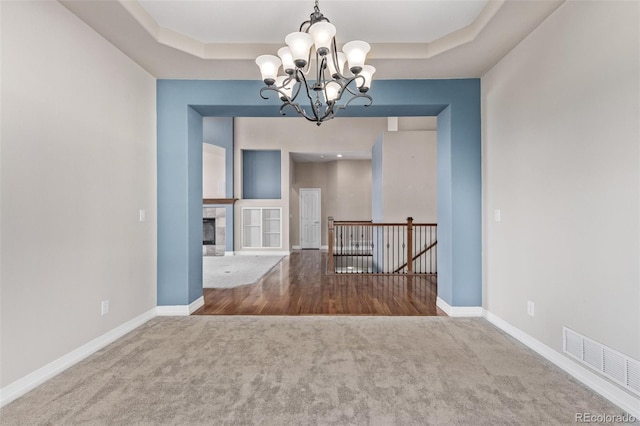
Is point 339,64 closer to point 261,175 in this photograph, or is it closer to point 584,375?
point 584,375

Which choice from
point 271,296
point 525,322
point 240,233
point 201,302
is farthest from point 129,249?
point 240,233

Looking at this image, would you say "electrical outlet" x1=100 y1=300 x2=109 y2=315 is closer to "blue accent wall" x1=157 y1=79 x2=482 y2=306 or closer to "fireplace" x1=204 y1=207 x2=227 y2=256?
"blue accent wall" x1=157 y1=79 x2=482 y2=306

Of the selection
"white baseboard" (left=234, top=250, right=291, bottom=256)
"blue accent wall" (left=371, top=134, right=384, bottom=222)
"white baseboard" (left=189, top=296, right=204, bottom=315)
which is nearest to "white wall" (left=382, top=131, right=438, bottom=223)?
"blue accent wall" (left=371, top=134, right=384, bottom=222)

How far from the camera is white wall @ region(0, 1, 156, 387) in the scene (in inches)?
77.3

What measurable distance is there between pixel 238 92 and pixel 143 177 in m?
1.47

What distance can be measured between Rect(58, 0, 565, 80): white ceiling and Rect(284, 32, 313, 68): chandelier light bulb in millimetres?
674

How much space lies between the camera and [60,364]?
2.28 m

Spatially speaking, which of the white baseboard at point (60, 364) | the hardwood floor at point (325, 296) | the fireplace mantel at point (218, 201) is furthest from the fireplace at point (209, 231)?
the white baseboard at point (60, 364)

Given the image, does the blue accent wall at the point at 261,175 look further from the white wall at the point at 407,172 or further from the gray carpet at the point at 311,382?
the gray carpet at the point at 311,382

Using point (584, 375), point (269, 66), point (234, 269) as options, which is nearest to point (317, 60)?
point (269, 66)

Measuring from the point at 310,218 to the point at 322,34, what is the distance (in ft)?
27.2

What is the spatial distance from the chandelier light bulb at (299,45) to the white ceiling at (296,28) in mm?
674

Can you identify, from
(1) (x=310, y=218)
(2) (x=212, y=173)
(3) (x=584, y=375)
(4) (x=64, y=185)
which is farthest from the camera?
(1) (x=310, y=218)

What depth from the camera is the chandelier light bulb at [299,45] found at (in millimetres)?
2047
